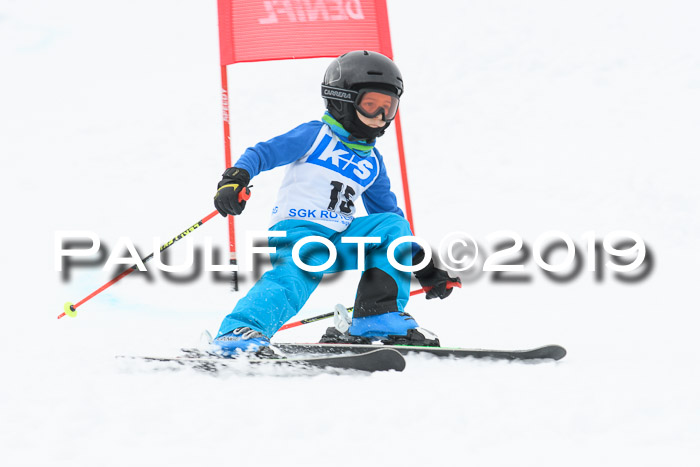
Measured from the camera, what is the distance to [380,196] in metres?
3.82

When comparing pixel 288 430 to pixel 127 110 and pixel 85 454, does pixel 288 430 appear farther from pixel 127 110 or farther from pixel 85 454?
pixel 127 110

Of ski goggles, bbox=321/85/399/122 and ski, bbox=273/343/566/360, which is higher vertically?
ski goggles, bbox=321/85/399/122

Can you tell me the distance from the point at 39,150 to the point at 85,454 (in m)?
7.84

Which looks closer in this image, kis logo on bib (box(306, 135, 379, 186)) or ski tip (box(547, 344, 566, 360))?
ski tip (box(547, 344, 566, 360))

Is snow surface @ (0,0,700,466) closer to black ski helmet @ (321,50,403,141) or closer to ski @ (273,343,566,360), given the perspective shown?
ski @ (273,343,566,360)

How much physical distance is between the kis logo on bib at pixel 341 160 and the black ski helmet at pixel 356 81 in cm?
11

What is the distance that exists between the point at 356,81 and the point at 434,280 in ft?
3.59

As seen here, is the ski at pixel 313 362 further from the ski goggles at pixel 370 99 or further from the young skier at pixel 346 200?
the ski goggles at pixel 370 99

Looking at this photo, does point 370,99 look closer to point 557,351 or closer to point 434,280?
point 434,280

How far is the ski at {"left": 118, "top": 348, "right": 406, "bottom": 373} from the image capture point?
248 centimetres

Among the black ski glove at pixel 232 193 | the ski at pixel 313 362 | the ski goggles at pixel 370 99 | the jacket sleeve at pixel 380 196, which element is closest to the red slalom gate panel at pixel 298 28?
the jacket sleeve at pixel 380 196

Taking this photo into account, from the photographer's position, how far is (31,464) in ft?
5.25

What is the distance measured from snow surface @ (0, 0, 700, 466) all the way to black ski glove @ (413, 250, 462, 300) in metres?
0.38

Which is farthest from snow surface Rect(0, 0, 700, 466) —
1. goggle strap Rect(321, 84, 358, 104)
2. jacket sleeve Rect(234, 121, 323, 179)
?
goggle strap Rect(321, 84, 358, 104)
